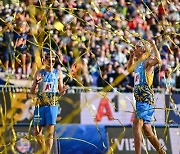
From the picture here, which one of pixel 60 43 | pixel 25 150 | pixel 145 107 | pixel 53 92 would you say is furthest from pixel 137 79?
pixel 60 43

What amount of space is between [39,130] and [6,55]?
458cm

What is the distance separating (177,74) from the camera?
14953mm

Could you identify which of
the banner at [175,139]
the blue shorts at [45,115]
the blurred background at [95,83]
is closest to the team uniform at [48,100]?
the blue shorts at [45,115]

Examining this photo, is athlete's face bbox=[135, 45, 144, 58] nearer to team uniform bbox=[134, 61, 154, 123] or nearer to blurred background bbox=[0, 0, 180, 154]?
team uniform bbox=[134, 61, 154, 123]

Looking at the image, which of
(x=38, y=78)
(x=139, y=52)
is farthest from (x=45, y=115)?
(x=139, y=52)

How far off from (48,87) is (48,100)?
17 cm

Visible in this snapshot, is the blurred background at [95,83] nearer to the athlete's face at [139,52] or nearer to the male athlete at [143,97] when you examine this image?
the male athlete at [143,97]

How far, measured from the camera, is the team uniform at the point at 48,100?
30.1 ft

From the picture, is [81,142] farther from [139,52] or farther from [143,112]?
[139,52]

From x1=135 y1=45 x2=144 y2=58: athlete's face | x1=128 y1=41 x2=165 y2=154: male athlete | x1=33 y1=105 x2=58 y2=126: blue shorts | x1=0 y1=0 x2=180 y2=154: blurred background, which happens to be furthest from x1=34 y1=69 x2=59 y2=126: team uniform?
x1=0 y1=0 x2=180 y2=154: blurred background

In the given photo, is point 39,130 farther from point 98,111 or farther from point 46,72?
point 98,111

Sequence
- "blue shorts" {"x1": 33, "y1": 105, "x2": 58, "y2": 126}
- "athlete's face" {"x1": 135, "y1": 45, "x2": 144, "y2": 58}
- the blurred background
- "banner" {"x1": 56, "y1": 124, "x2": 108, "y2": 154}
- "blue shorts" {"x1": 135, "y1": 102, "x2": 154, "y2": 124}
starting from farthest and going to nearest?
the blurred background → "banner" {"x1": 56, "y1": 124, "x2": 108, "y2": 154} → "blue shorts" {"x1": 33, "y1": 105, "x2": 58, "y2": 126} → "blue shorts" {"x1": 135, "y1": 102, "x2": 154, "y2": 124} → "athlete's face" {"x1": 135, "y1": 45, "x2": 144, "y2": 58}

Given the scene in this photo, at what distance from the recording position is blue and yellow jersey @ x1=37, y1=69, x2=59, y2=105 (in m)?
9.17

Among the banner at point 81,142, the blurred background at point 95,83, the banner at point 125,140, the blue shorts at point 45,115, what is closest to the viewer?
the blue shorts at point 45,115
